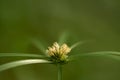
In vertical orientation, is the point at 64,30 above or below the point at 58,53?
above

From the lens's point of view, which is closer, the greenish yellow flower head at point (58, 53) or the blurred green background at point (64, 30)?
the greenish yellow flower head at point (58, 53)

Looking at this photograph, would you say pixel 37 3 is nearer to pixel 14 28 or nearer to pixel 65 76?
pixel 14 28

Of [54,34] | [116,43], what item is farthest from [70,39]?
[116,43]

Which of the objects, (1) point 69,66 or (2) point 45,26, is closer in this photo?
(1) point 69,66

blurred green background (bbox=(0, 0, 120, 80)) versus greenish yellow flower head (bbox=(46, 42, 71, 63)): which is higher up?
blurred green background (bbox=(0, 0, 120, 80))

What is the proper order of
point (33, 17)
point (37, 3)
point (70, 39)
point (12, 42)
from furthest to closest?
point (37, 3) < point (33, 17) < point (12, 42) < point (70, 39)

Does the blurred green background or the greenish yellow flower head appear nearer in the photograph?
the greenish yellow flower head

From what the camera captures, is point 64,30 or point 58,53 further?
point 64,30

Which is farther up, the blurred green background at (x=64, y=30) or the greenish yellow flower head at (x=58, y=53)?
the blurred green background at (x=64, y=30)
